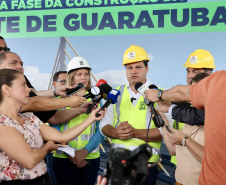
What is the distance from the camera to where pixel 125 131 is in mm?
2217

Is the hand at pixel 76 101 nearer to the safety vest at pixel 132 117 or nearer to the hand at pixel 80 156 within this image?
the safety vest at pixel 132 117

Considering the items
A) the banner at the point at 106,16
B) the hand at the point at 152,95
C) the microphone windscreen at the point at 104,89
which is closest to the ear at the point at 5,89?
the microphone windscreen at the point at 104,89

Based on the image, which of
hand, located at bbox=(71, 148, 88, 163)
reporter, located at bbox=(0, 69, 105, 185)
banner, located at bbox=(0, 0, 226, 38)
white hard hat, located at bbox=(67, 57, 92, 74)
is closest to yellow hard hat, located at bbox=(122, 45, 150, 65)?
white hard hat, located at bbox=(67, 57, 92, 74)

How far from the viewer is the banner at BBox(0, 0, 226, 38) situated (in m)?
6.60

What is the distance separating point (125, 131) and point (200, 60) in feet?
4.52

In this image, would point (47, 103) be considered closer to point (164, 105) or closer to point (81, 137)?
point (81, 137)

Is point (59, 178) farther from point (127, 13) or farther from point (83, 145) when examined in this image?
point (127, 13)

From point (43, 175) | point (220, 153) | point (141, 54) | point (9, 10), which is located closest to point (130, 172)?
point (220, 153)

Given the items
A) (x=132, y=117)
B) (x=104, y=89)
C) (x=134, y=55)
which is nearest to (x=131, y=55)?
(x=134, y=55)

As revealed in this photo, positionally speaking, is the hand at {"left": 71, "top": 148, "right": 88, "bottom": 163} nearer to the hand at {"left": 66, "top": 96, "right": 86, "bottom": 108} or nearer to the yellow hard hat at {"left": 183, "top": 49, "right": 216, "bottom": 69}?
the hand at {"left": 66, "top": 96, "right": 86, "bottom": 108}

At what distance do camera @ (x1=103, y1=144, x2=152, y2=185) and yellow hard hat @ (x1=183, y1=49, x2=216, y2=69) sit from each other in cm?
238

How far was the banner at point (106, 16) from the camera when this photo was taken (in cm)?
660

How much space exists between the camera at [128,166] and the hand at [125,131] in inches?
54.4

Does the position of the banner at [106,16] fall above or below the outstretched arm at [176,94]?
above
